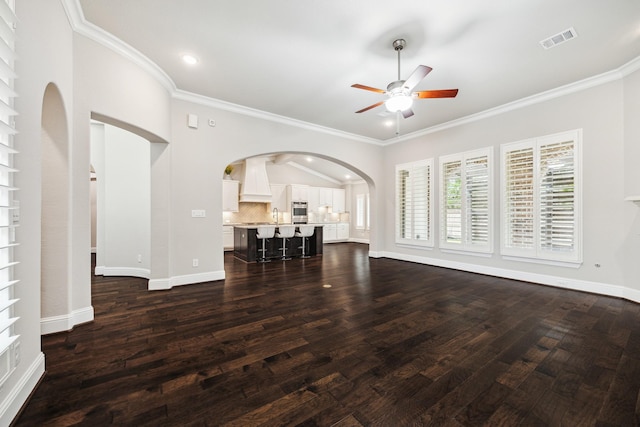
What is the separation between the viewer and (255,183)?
29.5ft

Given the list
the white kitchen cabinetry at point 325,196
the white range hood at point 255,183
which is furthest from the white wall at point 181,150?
the white kitchen cabinetry at point 325,196

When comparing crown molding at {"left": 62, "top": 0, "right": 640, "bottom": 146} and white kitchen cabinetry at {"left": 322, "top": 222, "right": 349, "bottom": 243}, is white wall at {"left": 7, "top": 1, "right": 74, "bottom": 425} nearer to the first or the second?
crown molding at {"left": 62, "top": 0, "right": 640, "bottom": 146}

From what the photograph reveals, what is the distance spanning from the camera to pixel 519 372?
193 centimetres

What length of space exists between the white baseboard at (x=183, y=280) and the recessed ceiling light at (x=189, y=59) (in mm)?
3100

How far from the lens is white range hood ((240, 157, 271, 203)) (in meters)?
8.87

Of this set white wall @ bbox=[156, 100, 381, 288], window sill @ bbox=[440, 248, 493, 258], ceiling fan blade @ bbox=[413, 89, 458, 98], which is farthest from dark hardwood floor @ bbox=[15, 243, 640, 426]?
ceiling fan blade @ bbox=[413, 89, 458, 98]

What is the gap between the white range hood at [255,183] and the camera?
8.87 meters

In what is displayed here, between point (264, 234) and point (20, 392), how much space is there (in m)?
4.96

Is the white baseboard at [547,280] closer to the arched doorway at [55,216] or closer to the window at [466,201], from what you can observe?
the window at [466,201]

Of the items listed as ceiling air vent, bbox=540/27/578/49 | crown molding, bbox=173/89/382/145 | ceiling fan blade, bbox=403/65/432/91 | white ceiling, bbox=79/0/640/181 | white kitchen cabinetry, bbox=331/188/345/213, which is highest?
white ceiling, bbox=79/0/640/181

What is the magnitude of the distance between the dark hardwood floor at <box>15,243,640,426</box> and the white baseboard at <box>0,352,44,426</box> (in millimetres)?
62

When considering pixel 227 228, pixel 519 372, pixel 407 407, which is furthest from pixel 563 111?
pixel 227 228

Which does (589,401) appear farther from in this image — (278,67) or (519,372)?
(278,67)

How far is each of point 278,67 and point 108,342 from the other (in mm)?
3593
